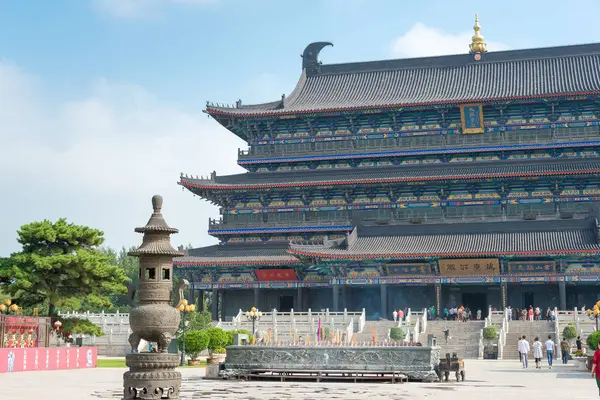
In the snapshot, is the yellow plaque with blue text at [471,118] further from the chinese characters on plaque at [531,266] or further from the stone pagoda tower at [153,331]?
the stone pagoda tower at [153,331]

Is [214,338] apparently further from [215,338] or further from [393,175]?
[393,175]

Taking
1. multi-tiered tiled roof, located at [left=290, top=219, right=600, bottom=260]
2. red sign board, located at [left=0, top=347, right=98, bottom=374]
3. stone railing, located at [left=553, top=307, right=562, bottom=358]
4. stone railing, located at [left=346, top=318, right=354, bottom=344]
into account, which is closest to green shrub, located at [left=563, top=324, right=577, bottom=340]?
stone railing, located at [left=553, top=307, right=562, bottom=358]

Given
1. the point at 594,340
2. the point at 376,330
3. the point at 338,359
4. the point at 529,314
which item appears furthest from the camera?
the point at 529,314

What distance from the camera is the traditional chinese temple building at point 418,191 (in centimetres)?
5528

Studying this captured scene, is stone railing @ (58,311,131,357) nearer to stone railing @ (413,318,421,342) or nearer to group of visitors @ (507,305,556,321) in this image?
stone railing @ (413,318,421,342)

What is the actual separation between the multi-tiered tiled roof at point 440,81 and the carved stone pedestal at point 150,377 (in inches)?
1749

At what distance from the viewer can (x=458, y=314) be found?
169 ft

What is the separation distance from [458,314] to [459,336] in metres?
3.13

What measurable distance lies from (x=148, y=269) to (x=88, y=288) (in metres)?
24.6

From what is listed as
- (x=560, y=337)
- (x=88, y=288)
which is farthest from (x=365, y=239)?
(x=88, y=288)

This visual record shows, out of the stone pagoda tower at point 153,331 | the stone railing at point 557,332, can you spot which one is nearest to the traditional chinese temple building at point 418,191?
the stone railing at point 557,332

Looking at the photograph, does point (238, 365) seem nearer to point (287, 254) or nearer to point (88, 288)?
point (88, 288)

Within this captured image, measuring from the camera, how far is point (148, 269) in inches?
826

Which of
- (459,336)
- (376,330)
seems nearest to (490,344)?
(459,336)
